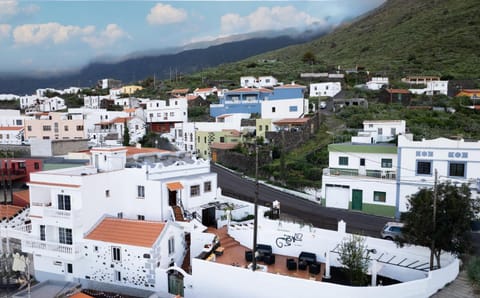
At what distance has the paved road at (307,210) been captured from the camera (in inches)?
1052

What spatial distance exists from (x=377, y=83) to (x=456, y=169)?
4936 cm

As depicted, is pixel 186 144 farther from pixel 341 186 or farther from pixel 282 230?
pixel 282 230

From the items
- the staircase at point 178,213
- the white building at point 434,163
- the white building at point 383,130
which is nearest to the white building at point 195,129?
the white building at point 383,130

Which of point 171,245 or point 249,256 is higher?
point 171,245

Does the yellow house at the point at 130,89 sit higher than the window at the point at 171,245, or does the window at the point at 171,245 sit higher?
Result: the yellow house at the point at 130,89

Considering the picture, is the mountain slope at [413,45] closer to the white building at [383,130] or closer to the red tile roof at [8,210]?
the white building at [383,130]

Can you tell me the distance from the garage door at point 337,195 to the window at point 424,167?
552 cm

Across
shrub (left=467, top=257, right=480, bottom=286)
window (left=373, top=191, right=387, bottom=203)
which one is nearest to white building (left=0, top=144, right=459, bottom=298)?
shrub (left=467, top=257, right=480, bottom=286)

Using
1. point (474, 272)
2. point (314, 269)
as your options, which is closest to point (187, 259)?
point (314, 269)

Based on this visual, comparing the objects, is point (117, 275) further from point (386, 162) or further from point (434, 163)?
point (434, 163)

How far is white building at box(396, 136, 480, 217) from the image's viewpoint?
90.4 ft

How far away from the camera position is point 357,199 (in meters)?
31.5

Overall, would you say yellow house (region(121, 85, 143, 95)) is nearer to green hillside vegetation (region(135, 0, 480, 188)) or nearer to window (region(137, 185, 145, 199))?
green hillside vegetation (region(135, 0, 480, 188))

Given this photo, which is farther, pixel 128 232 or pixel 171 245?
pixel 171 245
